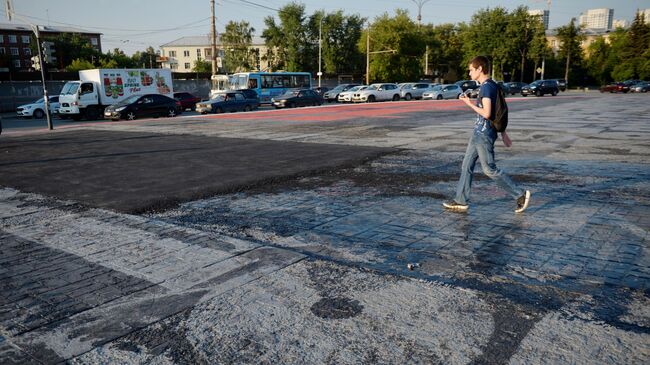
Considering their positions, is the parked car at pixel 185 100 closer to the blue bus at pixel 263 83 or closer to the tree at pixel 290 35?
the blue bus at pixel 263 83

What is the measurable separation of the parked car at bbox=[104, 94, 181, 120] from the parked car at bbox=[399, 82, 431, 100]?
25.9 m

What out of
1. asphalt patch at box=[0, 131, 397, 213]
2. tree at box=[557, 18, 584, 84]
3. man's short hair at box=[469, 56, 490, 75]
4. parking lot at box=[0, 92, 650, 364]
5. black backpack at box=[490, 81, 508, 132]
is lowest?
asphalt patch at box=[0, 131, 397, 213]

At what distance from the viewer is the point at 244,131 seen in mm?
17359

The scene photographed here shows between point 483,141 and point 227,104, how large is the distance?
85.7 feet

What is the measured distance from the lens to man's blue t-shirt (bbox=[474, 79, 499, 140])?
5590 mm

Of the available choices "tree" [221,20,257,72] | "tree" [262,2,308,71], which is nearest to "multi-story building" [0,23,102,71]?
"tree" [221,20,257,72]

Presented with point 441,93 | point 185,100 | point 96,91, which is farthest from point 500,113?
point 441,93

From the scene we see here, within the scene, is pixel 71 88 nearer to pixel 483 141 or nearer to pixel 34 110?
pixel 34 110

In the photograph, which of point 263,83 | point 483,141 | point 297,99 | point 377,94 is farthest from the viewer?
point 377,94

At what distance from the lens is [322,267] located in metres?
4.29

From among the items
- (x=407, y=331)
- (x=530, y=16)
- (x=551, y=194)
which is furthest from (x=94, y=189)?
(x=530, y=16)

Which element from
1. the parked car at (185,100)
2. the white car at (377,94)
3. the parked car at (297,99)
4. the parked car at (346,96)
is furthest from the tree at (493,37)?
the parked car at (185,100)

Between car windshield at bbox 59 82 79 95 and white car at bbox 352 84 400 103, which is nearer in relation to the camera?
car windshield at bbox 59 82 79 95

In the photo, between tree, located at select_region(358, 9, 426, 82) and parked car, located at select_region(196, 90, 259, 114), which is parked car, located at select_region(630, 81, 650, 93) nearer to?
tree, located at select_region(358, 9, 426, 82)
